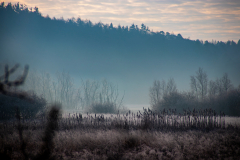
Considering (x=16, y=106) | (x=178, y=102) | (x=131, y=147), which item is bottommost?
(x=178, y=102)

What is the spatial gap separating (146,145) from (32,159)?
5723 millimetres

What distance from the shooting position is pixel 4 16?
200m

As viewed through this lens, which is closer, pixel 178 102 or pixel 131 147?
pixel 131 147

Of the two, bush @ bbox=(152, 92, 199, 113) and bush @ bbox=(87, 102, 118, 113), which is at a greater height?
bush @ bbox=(152, 92, 199, 113)

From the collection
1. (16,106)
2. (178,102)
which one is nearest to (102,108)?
(178,102)

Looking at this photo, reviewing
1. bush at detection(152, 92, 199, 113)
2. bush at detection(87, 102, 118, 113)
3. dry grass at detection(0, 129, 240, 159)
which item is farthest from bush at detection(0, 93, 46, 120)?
bush at detection(152, 92, 199, 113)

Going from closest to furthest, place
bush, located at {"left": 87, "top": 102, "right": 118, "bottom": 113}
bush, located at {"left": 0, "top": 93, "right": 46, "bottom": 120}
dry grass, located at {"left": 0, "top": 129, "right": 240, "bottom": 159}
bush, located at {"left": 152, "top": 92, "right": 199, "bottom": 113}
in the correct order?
dry grass, located at {"left": 0, "top": 129, "right": 240, "bottom": 159}, bush, located at {"left": 0, "top": 93, "right": 46, "bottom": 120}, bush, located at {"left": 152, "top": 92, "right": 199, "bottom": 113}, bush, located at {"left": 87, "top": 102, "right": 118, "bottom": 113}

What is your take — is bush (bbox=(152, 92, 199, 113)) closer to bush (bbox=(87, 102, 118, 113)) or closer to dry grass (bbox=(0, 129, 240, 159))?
bush (bbox=(87, 102, 118, 113))

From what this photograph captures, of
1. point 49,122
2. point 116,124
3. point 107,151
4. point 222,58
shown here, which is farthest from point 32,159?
point 222,58

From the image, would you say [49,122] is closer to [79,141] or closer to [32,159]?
[79,141]

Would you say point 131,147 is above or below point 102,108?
above

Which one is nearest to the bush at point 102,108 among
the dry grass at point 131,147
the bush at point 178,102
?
the bush at point 178,102

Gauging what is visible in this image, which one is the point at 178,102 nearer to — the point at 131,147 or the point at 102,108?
the point at 102,108

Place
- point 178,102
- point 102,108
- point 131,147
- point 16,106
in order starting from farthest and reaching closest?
1. point 102,108
2. point 178,102
3. point 16,106
4. point 131,147
